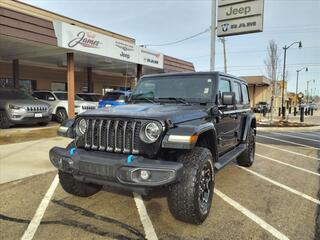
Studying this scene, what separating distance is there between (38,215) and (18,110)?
946cm

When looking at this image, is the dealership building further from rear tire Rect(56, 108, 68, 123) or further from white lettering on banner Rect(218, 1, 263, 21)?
white lettering on banner Rect(218, 1, 263, 21)

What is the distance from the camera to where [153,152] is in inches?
142

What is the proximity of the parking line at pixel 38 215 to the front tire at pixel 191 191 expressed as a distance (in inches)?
64.4

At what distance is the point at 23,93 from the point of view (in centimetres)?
1413

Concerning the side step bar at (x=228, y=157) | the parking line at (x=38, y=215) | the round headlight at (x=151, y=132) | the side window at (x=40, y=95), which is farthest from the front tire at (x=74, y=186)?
the side window at (x=40, y=95)

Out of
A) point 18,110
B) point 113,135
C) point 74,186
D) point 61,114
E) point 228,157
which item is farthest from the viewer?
point 61,114

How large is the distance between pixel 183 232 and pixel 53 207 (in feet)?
6.32

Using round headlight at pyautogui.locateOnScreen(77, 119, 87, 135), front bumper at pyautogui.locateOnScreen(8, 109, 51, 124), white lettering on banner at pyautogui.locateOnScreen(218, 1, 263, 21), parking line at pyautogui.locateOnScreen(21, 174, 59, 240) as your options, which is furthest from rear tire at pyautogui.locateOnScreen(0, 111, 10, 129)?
white lettering on banner at pyautogui.locateOnScreen(218, 1, 263, 21)

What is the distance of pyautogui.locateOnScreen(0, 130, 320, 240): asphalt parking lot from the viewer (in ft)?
12.1

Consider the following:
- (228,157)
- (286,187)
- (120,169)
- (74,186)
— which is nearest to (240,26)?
(286,187)

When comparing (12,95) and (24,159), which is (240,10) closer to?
(12,95)

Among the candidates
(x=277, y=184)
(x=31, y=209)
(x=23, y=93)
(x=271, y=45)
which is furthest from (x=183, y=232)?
(x=271, y=45)

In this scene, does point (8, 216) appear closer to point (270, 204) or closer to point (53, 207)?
point (53, 207)

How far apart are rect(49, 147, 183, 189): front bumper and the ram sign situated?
12985 millimetres
